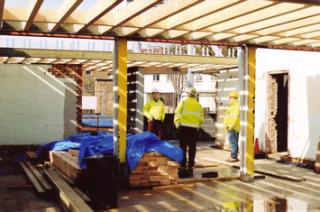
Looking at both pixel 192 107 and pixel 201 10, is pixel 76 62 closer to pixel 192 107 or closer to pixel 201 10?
pixel 192 107

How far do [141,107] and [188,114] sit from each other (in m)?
6.39

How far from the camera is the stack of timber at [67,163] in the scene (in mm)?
8633

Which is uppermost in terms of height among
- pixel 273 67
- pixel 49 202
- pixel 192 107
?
pixel 273 67

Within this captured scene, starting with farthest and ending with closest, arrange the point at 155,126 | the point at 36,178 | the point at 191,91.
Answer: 1. the point at 155,126
2. the point at 191,91
3. the point at 36,178

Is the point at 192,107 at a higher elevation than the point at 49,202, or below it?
higher

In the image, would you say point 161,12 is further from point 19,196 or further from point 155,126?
point 155,126

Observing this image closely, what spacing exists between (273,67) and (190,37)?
5.14m

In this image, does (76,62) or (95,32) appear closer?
(95,32)

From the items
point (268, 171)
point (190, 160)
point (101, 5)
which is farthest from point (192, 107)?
point (101, 5)

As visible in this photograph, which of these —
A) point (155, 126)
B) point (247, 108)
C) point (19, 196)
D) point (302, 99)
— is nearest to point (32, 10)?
point (19, 196)

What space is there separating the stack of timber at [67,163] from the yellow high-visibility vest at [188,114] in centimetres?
248

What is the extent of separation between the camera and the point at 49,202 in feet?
24.3

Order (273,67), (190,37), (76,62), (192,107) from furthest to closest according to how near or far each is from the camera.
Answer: (76,62) → (273,67) → (192,107) → (190,37)

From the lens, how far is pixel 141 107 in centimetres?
1572
